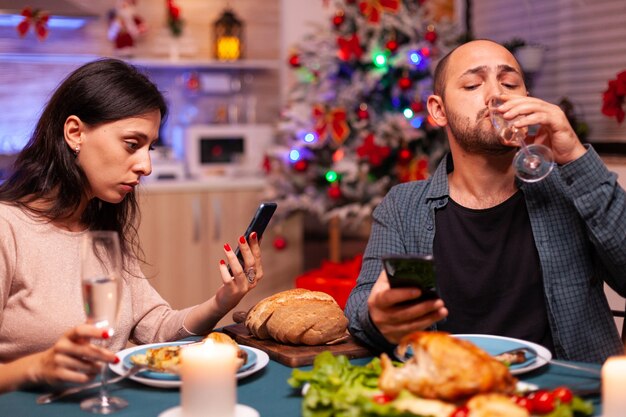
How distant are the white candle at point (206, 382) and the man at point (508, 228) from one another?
0.63 metres

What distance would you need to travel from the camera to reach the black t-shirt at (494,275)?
2004 millimetres

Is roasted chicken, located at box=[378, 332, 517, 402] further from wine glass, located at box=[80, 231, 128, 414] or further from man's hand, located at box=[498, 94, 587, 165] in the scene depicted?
man's hand, located at box=[498, 94, 587, 165]

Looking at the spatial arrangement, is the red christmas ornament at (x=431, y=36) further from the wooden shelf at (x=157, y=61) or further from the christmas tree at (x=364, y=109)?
the wooden shelf at (x=157, y=61)

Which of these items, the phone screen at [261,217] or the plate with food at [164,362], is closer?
the plate with food at [164,362]

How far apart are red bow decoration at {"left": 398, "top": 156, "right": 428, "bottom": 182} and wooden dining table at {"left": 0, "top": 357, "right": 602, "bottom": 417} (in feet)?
11.0

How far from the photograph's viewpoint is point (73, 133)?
1919 mm

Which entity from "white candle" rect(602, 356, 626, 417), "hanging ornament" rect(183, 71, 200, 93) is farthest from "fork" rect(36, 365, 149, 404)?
"hanging ornament" rect(183, 71, 200, 93)

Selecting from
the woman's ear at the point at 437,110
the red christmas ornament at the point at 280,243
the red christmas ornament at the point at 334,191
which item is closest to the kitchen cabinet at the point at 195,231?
the red christmas ornament at the point at 280,243

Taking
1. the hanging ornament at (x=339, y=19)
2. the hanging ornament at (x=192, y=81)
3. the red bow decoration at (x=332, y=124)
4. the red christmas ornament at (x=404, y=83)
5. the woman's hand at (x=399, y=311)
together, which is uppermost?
the hanging ornament at (x=339, y=19)

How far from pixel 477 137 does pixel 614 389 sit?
99 cm

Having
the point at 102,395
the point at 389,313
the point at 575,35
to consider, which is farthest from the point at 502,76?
the point at 575,35

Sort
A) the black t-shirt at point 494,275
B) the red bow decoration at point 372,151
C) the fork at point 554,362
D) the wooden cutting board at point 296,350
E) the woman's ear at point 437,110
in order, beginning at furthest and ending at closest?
the red bow decoration at point 372,151, the woman's ear at point 437,110, the black t-shirt at point 494,275, the wooden cutting board at point 296,350, the fork at point 554,362

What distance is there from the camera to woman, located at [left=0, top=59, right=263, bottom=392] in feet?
5.81

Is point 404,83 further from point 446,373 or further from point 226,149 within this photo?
point 446,373
